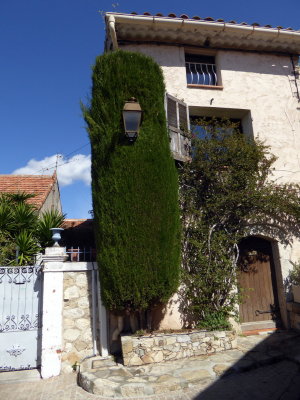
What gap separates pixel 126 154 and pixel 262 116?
15.5 ft

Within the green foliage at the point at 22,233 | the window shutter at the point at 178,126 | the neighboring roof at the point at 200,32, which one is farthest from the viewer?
the neighboring roof at the point at 200,32

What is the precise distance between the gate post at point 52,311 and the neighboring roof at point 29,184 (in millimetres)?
4019

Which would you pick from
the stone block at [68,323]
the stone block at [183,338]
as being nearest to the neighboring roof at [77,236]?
the stone block at [68,323]

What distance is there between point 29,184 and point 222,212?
717 cm

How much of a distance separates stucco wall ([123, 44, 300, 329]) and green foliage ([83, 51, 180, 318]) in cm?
210

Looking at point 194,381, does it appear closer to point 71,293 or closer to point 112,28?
point 71,293

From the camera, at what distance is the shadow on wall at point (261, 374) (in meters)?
4.15

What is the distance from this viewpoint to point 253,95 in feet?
27.1

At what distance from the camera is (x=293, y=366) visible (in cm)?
500

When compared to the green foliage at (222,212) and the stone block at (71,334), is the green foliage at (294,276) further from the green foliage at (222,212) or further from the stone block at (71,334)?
the stone block at (71,334)

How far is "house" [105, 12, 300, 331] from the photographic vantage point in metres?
7.16

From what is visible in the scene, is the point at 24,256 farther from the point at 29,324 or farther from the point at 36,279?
the point at 29,324

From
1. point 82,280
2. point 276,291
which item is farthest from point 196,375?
point 276,291

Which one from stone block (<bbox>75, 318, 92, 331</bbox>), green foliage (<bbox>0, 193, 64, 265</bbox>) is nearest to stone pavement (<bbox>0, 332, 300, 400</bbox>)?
stone block (<bbox>75, 318, 92, 331</bbox>)
